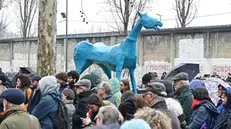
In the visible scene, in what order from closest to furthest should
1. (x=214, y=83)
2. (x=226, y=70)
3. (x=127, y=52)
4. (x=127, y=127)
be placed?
(x=127, y=127)
(x=214, y=83)
(x=127, y=52)
(x=226, y=70)

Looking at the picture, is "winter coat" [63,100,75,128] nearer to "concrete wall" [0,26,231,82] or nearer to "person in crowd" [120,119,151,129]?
"person in crowd" [120,119,151,129]

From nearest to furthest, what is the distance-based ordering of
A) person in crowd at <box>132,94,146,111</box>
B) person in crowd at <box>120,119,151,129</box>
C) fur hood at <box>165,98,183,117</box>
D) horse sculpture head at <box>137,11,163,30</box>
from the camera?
person in crowd at <box>120,119,151,129</box> < person in crowd at <box>132,94,146,111</box> < fur hood at <box>165,98,183,117</box> < horse sculpture head at <box>137,11,163,30</box>

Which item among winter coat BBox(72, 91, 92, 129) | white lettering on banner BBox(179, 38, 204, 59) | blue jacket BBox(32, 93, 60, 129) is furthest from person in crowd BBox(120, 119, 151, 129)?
white lettering on banner BBox(179, 38, 204, 59)

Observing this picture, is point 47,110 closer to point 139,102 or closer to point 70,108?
point 70,108

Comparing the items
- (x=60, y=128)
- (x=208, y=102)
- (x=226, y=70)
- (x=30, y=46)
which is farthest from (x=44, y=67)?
(x=30, y=46)

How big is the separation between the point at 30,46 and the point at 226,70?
44.7 ft

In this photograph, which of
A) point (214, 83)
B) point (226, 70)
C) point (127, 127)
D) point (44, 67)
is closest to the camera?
point (127, 127)

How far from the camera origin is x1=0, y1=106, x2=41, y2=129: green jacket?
16.0 ft

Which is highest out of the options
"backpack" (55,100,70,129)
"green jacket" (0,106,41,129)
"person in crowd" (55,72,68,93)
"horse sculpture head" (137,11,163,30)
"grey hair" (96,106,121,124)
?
"horse sculpture head" (137,11,163,30)

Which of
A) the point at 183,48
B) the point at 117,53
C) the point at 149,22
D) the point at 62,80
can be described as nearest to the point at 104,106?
the point at 62,80

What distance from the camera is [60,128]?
6418 millimetres

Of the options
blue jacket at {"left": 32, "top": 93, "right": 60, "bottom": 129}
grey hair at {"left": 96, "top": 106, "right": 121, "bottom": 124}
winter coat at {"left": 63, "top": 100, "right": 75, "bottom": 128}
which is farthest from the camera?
winter coat at {"left": 63, "top": 100, "right": 75, "bottom": 128}

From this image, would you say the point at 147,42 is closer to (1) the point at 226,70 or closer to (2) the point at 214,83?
(1) the point at 226,70

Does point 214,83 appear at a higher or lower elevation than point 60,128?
higher
